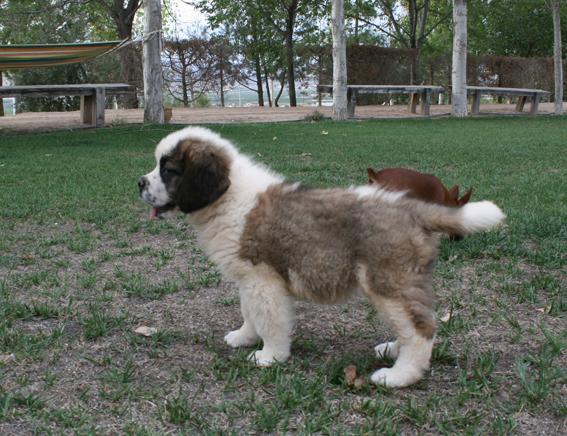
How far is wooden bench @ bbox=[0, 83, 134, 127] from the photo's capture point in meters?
15.3

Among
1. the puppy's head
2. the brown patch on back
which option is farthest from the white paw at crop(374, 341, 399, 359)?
the puppy's head

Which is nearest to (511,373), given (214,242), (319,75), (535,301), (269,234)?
(535,301)

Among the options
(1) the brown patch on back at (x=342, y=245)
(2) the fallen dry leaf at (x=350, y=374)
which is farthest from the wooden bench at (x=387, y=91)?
(2) the fallen dry leaf at (x=350, y=374)

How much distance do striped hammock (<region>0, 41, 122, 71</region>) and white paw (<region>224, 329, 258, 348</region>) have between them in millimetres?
10754

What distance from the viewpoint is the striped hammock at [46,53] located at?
12703mm

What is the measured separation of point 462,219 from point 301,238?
0.76 meters

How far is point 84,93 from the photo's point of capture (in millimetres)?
16344

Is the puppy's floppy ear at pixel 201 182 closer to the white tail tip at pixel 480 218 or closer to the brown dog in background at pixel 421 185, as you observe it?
the white tail tip at pixel 480 218

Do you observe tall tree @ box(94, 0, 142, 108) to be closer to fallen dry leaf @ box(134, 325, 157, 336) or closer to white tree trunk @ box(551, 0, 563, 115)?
white tree trunk @ box(551, 0, 563, 115)

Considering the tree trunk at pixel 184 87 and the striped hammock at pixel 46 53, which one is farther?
the tree trunk at pixel 184 87

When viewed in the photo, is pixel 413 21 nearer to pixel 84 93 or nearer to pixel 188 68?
pixel 188 68

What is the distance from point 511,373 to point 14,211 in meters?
5.24

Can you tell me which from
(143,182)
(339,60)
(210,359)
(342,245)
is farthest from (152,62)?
(342,245)

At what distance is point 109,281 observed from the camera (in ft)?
15.0
